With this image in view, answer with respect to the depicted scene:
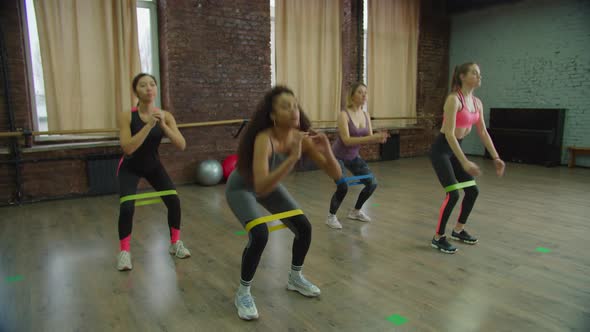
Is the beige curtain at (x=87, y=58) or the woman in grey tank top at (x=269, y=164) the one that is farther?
the beige curtain at (x=87, y=58)

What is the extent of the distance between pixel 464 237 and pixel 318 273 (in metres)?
1.40

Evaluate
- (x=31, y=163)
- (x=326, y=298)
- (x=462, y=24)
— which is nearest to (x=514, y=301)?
(x=326, y=298)

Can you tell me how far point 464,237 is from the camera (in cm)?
349

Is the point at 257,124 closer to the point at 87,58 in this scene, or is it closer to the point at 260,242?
the point at 260,242

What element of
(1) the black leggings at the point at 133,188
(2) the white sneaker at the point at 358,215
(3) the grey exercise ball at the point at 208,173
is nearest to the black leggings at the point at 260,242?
(1) the black leggings at the point at 133,188

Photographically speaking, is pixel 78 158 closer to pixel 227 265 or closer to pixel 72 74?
pixel 72 74

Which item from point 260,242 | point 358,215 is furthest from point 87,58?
point 260,242

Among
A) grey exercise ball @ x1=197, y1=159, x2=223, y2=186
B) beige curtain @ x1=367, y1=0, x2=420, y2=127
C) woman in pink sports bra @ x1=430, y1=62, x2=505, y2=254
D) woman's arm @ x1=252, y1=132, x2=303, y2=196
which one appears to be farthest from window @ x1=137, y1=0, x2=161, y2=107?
woman's arm @ x1=252, y1=132, x2=303, y2=196

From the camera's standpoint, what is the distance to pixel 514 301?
2.44 metres

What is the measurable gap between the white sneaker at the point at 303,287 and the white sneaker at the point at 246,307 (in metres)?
0.34

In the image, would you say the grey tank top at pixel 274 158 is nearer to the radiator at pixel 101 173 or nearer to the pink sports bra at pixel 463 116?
the pink sports bra at pixel 463 116

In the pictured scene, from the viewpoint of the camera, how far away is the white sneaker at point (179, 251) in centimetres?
321

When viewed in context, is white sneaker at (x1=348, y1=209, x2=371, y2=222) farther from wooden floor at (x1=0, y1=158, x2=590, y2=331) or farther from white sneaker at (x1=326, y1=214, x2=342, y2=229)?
white sneaker at (x1=326, y1=214, x2=342, y2=229)

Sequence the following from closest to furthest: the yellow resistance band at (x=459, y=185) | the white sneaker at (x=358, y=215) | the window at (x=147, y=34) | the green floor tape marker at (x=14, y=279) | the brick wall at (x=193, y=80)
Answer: the green floor tape marker at (x=14, y=279) → the yellow resistance band at (x=459, y=185) → the white sneaker at (x=358, y=215) → the brick wall at (x=193, y=80) → the window at (x=147, y=34)
